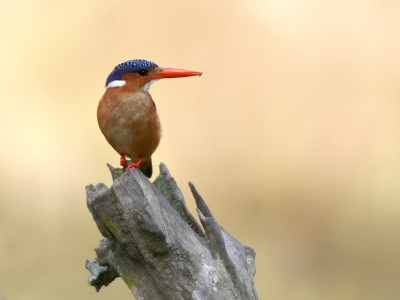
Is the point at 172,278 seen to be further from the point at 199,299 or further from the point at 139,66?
the point at 139,66

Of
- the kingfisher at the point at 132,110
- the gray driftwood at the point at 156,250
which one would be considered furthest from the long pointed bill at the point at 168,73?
the gray driftwood at the point at 156,250

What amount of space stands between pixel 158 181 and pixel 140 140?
0.43 m

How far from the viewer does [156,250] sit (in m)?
1.55

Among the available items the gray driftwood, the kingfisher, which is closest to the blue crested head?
the kingfisher

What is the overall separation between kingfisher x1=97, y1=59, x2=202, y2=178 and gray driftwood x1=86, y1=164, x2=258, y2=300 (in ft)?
2.03

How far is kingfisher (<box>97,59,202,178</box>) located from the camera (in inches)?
90.3

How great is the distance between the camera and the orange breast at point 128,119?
2.29 metres

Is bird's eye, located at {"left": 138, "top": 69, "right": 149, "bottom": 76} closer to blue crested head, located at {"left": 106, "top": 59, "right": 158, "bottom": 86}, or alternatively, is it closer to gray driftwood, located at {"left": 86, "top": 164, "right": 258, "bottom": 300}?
blue crested head, located at {"left": 106, "top": 59, "right": 158, "bottom": 86}

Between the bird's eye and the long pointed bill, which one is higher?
the bird's eye

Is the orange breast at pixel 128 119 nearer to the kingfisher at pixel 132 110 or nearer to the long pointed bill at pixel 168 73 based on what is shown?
the kingfisher at pixel 132 110

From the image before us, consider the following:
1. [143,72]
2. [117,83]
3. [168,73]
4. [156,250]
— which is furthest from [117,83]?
[156,250]

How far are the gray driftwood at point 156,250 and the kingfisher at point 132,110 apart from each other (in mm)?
620

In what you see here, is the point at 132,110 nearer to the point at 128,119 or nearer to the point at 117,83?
the point at 128,119

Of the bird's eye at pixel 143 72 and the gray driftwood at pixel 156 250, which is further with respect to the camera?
the bird's eye at pixel 143 72
